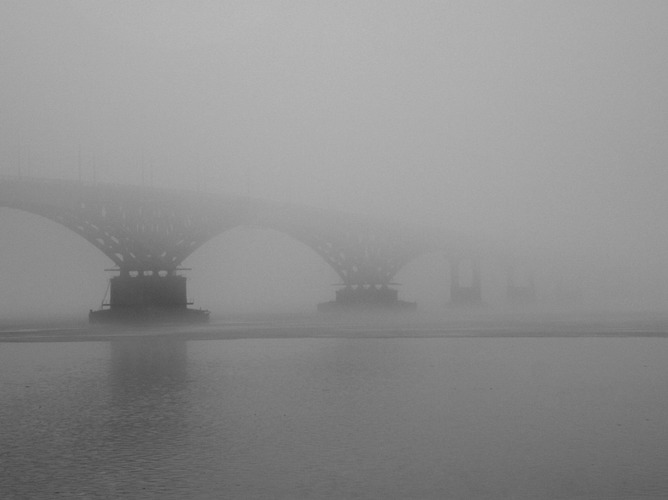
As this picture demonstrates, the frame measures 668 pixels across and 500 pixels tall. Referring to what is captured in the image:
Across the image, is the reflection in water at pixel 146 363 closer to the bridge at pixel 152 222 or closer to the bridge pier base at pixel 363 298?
the bridge at pixel 152 222

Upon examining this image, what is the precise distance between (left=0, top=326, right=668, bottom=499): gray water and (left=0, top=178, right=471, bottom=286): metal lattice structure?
34.3 metres

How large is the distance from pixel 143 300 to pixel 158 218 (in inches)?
237

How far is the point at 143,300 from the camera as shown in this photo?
64.2 meters

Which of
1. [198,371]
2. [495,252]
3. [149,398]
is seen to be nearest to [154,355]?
[198,371]

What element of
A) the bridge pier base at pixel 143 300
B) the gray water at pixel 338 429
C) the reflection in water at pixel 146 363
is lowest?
the gray water at pixel 338 429

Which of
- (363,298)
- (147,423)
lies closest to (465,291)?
(363,298)

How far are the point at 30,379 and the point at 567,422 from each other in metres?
13.6

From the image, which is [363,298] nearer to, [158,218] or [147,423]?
[158,218]

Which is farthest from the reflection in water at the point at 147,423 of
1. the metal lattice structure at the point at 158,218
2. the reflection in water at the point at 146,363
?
the metal lattice structure at the point at 158,218

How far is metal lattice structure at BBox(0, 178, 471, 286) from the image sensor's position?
2317 inches

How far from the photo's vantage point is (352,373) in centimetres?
2302

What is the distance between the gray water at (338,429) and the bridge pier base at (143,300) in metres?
37.1

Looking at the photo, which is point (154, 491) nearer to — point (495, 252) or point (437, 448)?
point (437, 448)

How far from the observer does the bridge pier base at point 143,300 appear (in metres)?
63.2
